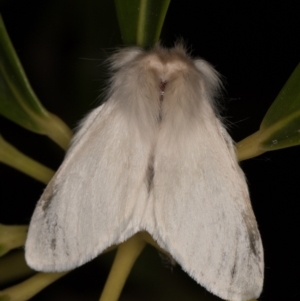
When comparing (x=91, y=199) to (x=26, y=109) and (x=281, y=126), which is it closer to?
(x=26, y=109)

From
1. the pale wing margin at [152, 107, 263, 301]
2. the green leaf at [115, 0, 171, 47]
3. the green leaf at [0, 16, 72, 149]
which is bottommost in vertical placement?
the pale wing margin at [152, 107, 263, 301]

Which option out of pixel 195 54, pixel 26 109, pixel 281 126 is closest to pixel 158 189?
pixel 281 126

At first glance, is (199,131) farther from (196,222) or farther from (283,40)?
(283,40)

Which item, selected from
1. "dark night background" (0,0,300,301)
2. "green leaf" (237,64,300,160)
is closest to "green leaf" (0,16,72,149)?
"dark night background" (0,0,300,301)

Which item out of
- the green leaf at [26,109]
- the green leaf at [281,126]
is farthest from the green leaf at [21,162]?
the green leaf at [281,126]

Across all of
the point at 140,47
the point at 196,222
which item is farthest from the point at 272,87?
the point at 196,222

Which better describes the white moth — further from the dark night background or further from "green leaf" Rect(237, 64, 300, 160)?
the dark night background
